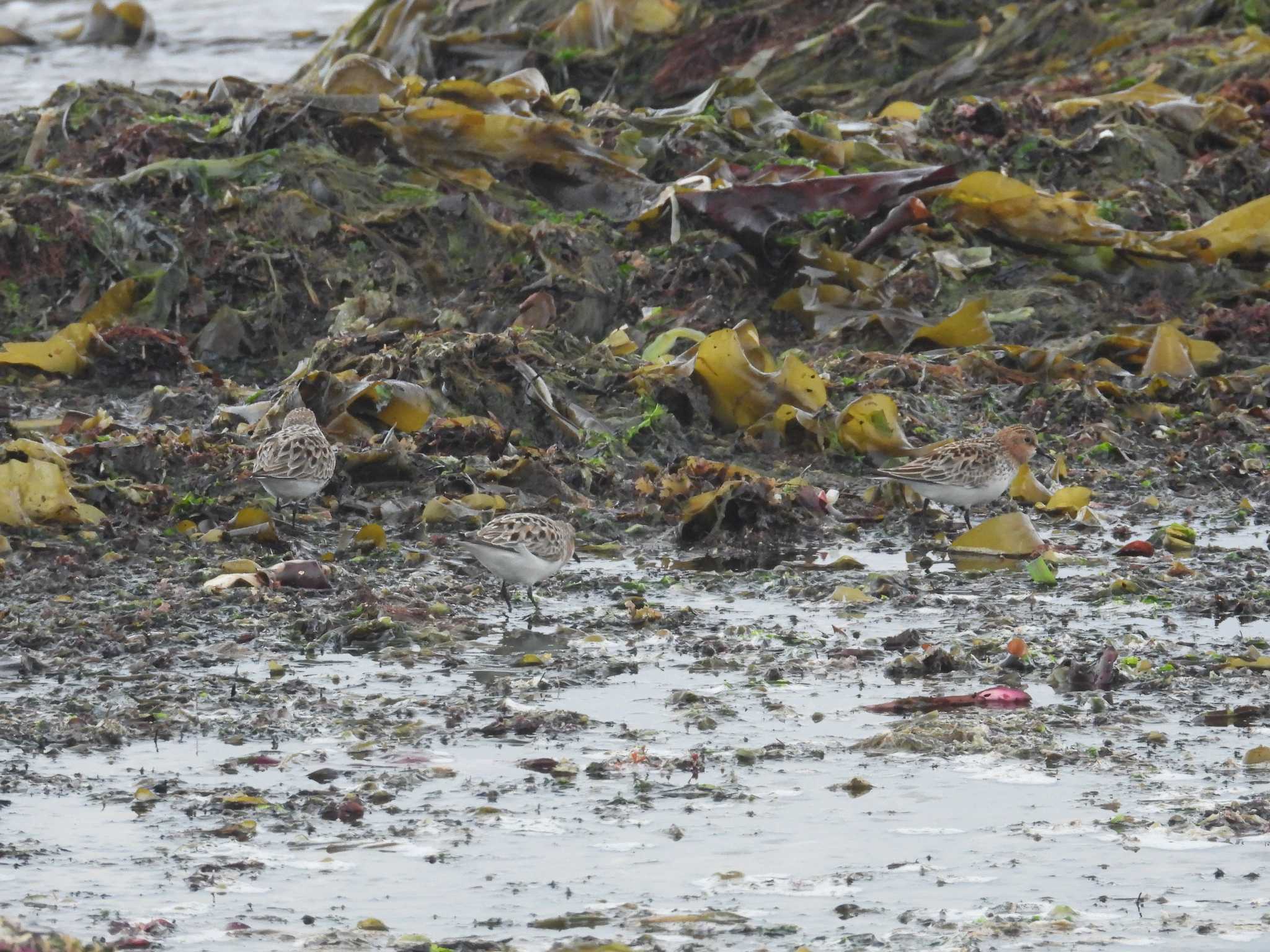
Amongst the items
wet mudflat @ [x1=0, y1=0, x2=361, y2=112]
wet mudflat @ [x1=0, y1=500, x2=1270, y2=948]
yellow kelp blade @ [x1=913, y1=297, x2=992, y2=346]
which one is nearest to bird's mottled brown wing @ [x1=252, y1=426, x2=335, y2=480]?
wet mudflat @ [x1=0, y1=500, x2=1270, y2=948]

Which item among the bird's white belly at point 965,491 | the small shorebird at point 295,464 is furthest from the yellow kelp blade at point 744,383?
the small shorebird at point 295,464

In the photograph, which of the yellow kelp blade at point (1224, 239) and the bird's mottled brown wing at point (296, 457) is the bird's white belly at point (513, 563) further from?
the yellow kelp blade at point (1224, 239)

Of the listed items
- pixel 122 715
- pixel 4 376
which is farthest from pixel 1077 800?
pixel 4 376

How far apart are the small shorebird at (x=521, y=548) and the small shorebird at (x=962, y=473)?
1.52m

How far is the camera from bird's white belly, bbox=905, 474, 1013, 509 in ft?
22.5

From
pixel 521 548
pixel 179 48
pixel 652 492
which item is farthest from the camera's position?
pixel 179 48

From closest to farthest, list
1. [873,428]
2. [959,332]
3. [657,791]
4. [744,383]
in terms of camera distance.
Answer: [657,791] → [873,428] → [744,383] → [959,332]

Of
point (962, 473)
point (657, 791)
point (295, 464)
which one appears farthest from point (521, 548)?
point (962, 473)

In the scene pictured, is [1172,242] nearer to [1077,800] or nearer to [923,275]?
[923,275]

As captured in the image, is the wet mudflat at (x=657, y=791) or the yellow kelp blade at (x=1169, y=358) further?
the yellow kelp blade at (x=1169, y=358)

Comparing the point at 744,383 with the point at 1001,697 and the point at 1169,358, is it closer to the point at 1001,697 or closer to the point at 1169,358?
the point at 1169,358

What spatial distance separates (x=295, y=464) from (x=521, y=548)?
3.92 ft

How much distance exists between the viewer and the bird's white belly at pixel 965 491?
22.5ft

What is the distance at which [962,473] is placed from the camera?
6.85 metres
